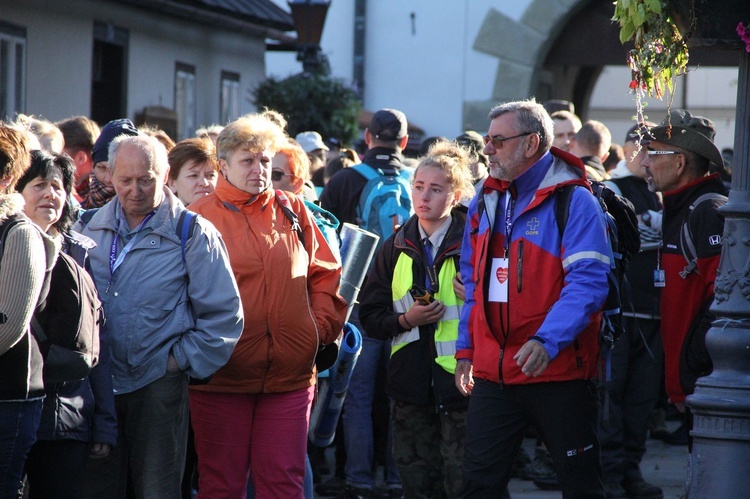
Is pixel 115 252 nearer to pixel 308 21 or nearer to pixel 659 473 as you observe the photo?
pixel 659 473

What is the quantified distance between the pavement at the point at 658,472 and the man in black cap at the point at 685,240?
1.59 meters

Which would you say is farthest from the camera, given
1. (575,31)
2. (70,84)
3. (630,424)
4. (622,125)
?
(622,125)

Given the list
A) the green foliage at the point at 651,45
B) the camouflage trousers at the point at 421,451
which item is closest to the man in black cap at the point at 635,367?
the camouflage trousers at the point at 421,451

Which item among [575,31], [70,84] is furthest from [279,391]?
[575,31]

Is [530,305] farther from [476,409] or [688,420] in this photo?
[688,420]

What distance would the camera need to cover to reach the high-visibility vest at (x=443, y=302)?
243 inches

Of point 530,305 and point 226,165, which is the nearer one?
point 530,305

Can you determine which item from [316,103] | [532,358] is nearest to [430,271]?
[532,358]

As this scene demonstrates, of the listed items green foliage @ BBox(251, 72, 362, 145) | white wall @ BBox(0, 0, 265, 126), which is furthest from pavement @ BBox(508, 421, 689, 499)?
green foliage @ BBox(251, 72, 362, 145)

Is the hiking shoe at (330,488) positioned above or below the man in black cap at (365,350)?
below

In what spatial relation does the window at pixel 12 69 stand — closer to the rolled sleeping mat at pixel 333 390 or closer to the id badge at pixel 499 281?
the rolled sleeping mat at pixel 333 390

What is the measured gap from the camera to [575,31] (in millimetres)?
19703

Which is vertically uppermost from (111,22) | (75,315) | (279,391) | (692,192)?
(111,22)

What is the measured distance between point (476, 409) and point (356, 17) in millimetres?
16123
